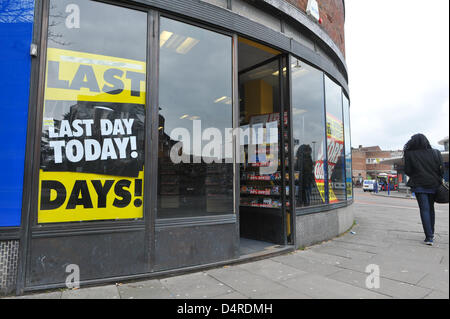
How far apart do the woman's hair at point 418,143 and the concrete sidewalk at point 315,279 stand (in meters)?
2.02

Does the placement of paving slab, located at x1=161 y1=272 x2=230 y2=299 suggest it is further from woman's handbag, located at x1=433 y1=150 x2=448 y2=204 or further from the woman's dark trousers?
woman's handbag, located at x1=433 y1=150 x2=448 y2=204

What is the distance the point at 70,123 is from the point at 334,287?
12.6 feet

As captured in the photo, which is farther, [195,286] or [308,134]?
[308,134]

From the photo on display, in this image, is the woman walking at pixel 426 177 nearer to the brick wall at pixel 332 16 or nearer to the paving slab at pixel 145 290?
the brick wall at pixel 332 16

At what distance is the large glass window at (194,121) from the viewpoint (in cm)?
400

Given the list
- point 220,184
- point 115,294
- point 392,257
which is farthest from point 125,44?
point 392,257

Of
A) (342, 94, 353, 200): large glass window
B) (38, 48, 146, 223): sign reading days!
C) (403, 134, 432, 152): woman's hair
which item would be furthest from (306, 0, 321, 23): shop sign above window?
(38, 48, 146, 223): sign reading days!

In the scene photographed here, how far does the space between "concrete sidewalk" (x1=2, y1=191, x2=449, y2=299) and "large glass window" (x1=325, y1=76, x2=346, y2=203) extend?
191cm

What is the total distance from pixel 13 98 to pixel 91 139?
3.06ft

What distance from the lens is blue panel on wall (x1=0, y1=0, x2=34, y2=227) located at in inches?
121

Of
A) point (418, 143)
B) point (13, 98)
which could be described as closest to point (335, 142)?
point (418, 143)

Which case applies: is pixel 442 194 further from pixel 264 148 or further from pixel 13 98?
pixel 13 98

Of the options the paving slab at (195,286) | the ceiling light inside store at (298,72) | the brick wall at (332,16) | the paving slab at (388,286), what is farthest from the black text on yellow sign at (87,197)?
the brick wall at (332,16)

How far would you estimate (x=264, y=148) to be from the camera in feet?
20.3
